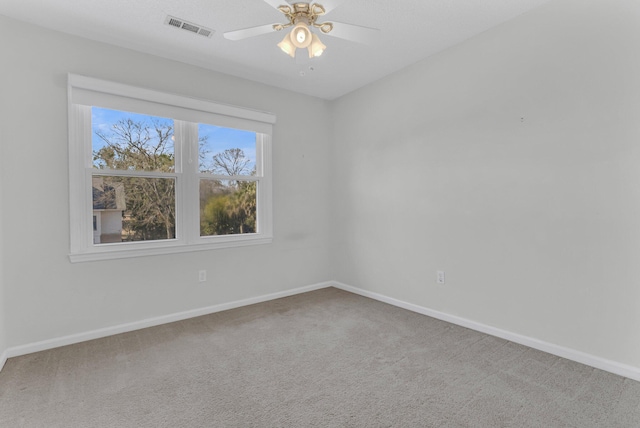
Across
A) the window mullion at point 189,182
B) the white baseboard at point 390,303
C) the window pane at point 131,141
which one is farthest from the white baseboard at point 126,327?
the window pane at point 131,141

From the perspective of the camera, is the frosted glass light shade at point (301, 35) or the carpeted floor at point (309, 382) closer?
the carpeted floor at point (309, 382)

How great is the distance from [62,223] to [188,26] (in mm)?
1962

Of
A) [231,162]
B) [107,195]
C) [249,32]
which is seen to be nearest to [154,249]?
[107,195]

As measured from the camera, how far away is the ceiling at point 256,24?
7.64ft

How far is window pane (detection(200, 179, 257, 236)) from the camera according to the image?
3426 millimetres

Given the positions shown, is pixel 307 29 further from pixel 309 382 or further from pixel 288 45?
pixel 309 382

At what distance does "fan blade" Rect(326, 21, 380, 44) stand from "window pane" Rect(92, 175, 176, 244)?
2.20 metres

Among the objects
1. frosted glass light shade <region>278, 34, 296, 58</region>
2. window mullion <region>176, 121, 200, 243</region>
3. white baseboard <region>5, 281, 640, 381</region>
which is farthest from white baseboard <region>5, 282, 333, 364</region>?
frosted glass light shade <region>278, 34, 296, 58</region>

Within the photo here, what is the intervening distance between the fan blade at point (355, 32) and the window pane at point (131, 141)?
2036 millimetres

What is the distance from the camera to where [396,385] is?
1.99 metres

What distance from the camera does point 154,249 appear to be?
304 centimetres

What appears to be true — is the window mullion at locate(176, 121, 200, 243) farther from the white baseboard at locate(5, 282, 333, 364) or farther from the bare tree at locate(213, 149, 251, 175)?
the white baseboard at locate(5, 282, 333, 364)

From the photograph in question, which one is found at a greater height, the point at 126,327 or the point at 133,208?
the point at 133,208

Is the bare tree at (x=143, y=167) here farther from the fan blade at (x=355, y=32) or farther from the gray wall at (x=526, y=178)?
the gray wall at (x=526, y=178)
